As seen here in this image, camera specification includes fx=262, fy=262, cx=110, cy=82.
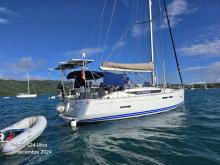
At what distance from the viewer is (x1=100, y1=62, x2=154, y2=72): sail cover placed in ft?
65.3

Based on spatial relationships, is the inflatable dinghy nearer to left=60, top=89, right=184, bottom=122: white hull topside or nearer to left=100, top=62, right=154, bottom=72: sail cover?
left=60, top=89, right=184, bottom=122: white hull topside

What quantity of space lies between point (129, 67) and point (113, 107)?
438 cm

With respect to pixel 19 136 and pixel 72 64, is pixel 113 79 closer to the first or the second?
pixel 72 64

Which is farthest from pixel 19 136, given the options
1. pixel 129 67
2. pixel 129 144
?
pixel 129 67

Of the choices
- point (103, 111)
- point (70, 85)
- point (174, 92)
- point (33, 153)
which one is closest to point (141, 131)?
point (103, 111)

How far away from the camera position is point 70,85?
20406mm

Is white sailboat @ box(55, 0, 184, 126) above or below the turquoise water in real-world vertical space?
above

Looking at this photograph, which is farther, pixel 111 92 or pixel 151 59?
pixel 151 59

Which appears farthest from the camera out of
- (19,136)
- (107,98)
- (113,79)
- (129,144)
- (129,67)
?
(129,67)

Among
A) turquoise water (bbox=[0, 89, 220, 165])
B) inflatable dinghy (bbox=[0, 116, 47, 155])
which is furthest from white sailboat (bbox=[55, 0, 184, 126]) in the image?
inflatable dinghy (bbox=[0, 116, 47, 155])

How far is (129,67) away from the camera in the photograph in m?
20.9

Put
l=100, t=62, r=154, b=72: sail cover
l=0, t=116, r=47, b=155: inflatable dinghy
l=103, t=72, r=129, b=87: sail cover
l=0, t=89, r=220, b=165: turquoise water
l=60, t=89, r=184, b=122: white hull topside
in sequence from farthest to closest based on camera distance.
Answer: l=100, t=62, r=154, b=72: sail cover → l=103, t=72, r=129, b=87: sail cover → l=60, t=89, r=184, b=122: white hull topside → l=0, t=116, r=47, b=155: inflatable dinghy → l=0, t=89, r=220, b=165: turquoise water

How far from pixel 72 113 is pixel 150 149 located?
315 inches

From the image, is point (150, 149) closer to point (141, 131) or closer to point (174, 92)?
point (141, 131)
